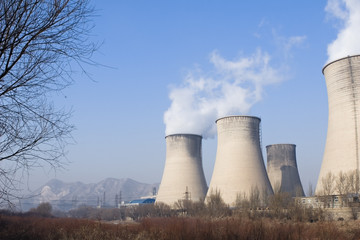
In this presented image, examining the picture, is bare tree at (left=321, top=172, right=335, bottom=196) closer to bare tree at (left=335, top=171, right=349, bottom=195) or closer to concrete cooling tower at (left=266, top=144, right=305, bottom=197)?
bare tree at (left=335, top=171, right=349, bottom=195)

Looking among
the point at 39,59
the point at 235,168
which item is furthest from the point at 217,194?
the point at 39,59

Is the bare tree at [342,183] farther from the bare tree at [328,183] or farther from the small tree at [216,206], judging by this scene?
the small tree at [216,206]

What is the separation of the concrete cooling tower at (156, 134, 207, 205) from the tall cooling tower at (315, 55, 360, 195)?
974 centimetres

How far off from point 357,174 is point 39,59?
46.6ft

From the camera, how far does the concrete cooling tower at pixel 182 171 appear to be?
23188 mm

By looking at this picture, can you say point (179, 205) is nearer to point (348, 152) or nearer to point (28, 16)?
point (348, 152)

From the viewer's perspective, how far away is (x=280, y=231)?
5.81 m

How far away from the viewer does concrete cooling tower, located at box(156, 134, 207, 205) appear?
23.2 metres

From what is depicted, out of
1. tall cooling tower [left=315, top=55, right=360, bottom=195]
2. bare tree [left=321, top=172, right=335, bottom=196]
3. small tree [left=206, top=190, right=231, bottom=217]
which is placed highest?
tall cooling tower [left=315, top=55, right=360, bottom=195]

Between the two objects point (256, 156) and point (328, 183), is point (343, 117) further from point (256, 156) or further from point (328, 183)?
point (256, 156)

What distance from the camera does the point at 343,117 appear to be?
1447 centimetres

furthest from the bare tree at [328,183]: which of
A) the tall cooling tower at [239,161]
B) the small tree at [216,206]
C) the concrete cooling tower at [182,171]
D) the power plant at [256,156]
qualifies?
the concrete cooling tower at [182,171]

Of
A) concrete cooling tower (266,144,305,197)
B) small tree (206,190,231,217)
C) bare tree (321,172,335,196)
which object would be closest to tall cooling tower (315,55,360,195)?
bare tree (321,172,335,196)

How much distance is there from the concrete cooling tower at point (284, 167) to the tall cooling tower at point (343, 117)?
11497mm
